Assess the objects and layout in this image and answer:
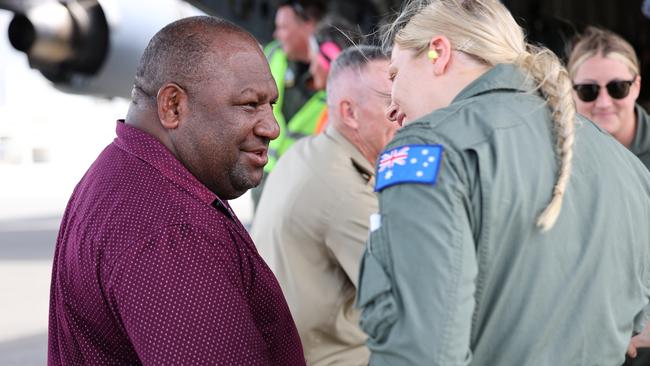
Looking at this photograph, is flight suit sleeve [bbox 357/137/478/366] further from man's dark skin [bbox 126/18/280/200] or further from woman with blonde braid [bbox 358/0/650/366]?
man's dark skin [bbox 126/18/280/200]

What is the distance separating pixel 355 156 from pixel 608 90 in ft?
3.85

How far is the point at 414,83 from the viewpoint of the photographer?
5.33 feet

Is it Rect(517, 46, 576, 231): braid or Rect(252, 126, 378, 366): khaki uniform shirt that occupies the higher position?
Rect(517, 46, 576, 231): braid

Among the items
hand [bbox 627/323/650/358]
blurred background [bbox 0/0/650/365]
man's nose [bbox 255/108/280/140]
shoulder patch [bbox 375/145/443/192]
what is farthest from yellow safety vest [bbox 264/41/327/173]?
shoulder patch [bbox 375/145/443/192]

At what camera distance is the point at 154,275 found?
1.44 m

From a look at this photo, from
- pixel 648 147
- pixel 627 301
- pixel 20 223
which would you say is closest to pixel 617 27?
pixel 20 223

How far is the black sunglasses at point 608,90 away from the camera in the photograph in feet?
11.0

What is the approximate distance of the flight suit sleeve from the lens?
54.6 inches

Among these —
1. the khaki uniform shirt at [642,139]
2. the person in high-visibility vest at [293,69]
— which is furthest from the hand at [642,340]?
the person in high-visibility vest at [293,69]

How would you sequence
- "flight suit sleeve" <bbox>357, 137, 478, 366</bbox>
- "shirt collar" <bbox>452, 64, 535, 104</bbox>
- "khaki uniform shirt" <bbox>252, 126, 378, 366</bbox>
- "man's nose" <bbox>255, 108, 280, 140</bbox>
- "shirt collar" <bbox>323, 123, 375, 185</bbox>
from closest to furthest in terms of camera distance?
"flight suit sleeve" <bbox>357, 137, 478, 366</bbox>
"shirt collar" <bbox>452, 64, 535, 104</bbox>
"man's nose" <bbox>255, 108, 280, 140</bbox>
"khaki uniform shirt" <bbox>252, 126, 378, 366</bbox>
"shirt collar" <bbox>323, 123, 375, 185</bbox>

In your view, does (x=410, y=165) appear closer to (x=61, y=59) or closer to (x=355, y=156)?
(x=355, y=156)

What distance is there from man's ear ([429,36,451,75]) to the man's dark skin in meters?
0.30

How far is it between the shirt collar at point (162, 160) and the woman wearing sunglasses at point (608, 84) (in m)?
2.04

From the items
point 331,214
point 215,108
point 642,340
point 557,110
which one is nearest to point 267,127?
point 215,108
